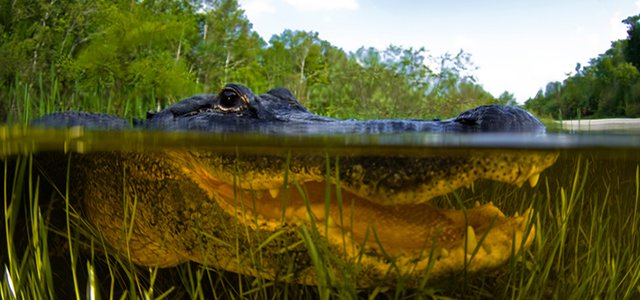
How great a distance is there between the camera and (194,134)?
3082 mm

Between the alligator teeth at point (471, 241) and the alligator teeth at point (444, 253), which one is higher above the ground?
the alligator teeth at point (471, 241)

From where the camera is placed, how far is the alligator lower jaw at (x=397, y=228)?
2.22 meters

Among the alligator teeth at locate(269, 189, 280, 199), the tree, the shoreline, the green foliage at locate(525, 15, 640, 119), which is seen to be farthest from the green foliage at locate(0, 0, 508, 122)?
the shoreline

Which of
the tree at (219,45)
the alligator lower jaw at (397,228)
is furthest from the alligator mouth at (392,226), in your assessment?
the tree at (219,45)

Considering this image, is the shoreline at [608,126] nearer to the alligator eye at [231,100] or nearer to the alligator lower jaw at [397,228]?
the alligator lower jaw at [397,228]

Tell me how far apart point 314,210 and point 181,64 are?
250 inches

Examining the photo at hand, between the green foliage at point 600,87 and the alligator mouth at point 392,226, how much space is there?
4842mm

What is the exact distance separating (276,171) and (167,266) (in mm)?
679

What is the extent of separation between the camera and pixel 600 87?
769 cm

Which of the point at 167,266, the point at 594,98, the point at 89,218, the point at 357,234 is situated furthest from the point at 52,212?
the point at 594,98

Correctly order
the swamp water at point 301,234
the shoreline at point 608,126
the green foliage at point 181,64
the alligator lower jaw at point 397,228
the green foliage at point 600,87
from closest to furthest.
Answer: the alligator lower jaw at point 397,228
the swamp water at point 301,234
the shoreline at point 608,126
the green foliage at point 181,64
the green foliage at point 600,87

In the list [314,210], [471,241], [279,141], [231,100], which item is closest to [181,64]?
[231,100]

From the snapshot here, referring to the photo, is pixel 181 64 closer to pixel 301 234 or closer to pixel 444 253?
pixel 301 234

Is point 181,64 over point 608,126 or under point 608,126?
over
